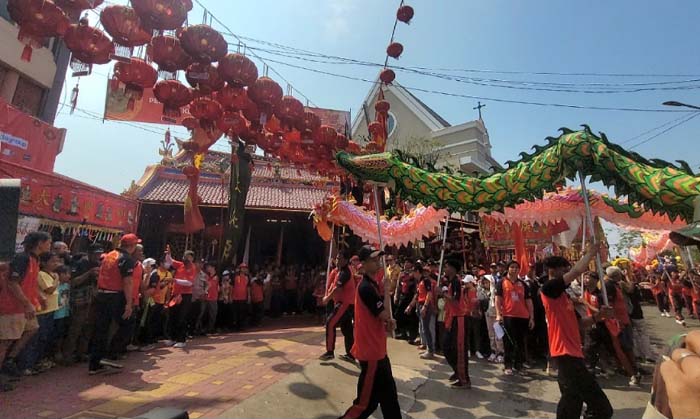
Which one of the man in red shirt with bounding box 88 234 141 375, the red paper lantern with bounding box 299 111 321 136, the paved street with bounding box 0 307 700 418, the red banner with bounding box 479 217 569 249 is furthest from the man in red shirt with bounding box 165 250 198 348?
the red banner with bounding box 479 217 569 249

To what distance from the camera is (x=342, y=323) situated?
5914 mm

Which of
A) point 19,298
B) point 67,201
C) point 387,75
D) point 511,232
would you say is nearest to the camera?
point 19,298

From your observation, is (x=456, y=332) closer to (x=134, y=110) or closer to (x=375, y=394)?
(x=375, y=394)

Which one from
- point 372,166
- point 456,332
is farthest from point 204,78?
point 456,332

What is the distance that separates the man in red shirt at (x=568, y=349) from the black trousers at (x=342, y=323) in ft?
9.87

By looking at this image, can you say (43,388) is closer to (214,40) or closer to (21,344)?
(21,344)

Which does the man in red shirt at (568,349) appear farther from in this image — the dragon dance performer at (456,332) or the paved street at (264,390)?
the dragon dance performer at (456,332)

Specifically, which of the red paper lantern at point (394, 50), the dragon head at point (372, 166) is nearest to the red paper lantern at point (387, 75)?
the red paper lantern at point (394, 50)

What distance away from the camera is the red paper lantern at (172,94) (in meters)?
6.54

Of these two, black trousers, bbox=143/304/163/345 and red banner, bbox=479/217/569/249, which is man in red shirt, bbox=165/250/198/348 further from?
red banner, bbox=479/217/569/249

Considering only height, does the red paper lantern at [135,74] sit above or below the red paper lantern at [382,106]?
below

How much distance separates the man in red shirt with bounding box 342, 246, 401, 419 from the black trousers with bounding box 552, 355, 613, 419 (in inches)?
57.8

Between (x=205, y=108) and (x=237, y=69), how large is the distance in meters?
1.21

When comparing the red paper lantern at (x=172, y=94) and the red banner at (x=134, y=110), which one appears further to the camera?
the red banner at (x=134, y=110)
